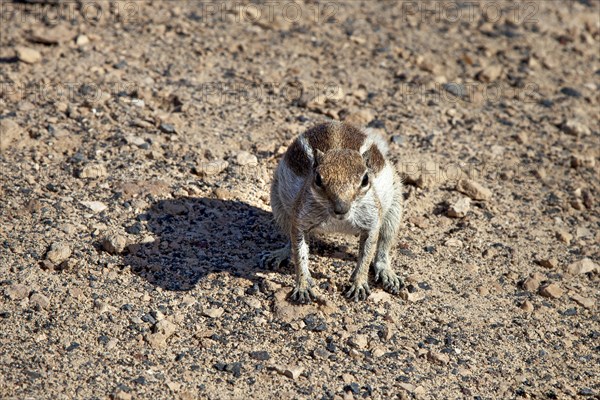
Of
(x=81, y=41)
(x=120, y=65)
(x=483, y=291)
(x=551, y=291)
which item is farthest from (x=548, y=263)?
(x=81, y=41)

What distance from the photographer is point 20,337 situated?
5.11 m

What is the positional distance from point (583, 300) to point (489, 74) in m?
3.49

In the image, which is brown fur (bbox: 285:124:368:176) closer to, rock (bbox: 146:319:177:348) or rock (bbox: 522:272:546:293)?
rock (bbox: 146:319:177:348)

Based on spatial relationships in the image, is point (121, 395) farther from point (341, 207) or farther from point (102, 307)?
point (341, 207)

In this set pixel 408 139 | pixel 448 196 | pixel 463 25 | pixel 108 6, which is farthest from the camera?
pixel 463 25

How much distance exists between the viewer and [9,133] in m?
7.05

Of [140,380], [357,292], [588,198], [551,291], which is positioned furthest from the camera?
[588,198]

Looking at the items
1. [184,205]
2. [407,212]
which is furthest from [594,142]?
[184,205]

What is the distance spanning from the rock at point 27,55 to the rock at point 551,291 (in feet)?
17.9

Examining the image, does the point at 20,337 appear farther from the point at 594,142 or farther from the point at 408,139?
the point at 594,142

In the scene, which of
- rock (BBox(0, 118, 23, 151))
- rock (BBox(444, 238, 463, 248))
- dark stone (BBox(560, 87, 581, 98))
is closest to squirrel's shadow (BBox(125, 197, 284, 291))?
rock (BBox(444, 238, 463, 248))

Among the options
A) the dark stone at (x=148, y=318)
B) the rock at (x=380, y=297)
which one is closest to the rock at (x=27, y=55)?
the dark stone at (x=148, y=318)

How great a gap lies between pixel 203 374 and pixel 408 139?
3687 millimetres

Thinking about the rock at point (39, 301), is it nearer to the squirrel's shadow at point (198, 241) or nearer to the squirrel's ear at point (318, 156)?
the squirrel's shadow at point (198, 241)
